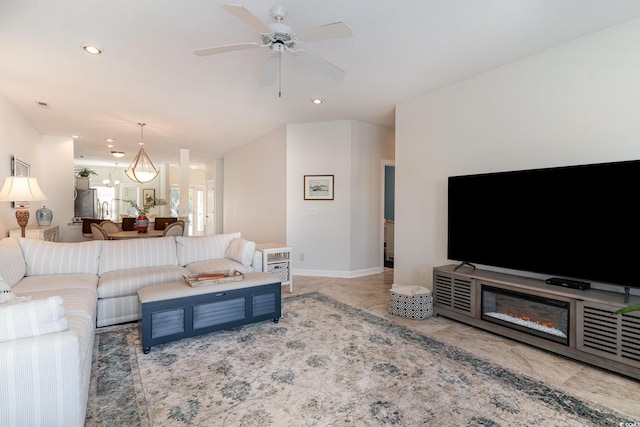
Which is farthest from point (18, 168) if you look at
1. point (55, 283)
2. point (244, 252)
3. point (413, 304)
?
point (413, 304)

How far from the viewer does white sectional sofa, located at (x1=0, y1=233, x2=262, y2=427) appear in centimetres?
143

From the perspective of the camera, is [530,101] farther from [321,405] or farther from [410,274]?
[321,405]

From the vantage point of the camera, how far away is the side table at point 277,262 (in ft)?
14.0

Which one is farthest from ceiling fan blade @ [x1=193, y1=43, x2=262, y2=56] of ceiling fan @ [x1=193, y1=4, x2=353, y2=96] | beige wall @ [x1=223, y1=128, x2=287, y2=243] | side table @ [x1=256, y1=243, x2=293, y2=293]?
beige wall @ [x1=223, y1=128, x2=287, y2=243]

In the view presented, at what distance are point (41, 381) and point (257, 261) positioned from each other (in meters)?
2.82

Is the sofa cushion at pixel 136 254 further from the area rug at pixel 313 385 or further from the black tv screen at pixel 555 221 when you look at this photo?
the black tv screen at pixel 555 221

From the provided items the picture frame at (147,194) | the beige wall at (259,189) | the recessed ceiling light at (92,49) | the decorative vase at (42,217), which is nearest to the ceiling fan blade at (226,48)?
the recessed ceiling light at (92,49)

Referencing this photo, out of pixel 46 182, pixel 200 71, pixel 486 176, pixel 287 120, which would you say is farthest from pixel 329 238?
pixel 46 182

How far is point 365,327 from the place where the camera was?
3174 millimetres

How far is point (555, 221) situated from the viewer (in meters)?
2.69

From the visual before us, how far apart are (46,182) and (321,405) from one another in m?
7.45

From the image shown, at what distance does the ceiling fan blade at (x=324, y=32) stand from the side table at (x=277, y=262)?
2805 millimetres

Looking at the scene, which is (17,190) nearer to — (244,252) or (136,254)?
(136,254)

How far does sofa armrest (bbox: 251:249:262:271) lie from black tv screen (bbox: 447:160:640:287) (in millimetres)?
2398
